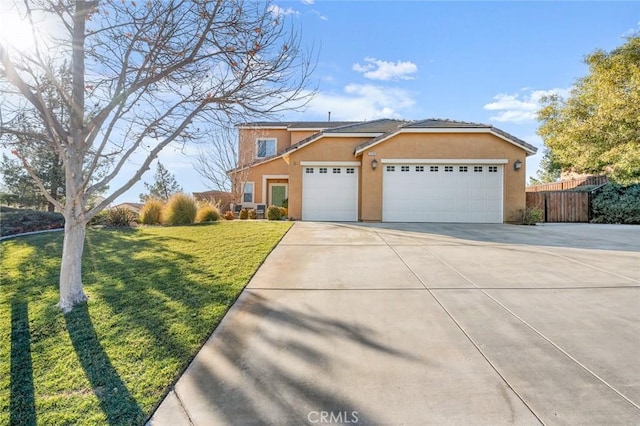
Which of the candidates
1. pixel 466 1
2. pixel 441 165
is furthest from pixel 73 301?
pixel 441 165

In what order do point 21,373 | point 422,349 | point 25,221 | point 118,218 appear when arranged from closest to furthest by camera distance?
point 21,373
point 422,349
point 25,221
point 118,218

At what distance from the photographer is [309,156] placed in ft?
48.3

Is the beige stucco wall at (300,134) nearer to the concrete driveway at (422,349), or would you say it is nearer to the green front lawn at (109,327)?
the green front lawn at (109,327)

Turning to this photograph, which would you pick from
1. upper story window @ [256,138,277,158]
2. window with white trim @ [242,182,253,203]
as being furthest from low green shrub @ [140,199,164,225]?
upper story window @ [256,138,277,158]

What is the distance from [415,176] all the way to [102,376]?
1316 centimetres

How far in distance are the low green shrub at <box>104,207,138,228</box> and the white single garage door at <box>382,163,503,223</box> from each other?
35.8 ft

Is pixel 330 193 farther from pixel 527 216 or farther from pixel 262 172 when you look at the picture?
pixel 527 216

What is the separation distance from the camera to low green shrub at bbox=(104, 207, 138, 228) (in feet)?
41.6

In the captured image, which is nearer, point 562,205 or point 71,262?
point 71,262

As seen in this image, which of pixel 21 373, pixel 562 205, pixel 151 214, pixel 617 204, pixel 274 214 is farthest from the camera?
pixel 562 205

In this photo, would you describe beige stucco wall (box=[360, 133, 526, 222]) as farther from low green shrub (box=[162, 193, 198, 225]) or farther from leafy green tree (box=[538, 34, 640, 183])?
low green shrub (box=[162, 193, 198, 225])

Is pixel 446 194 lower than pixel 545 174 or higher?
lower

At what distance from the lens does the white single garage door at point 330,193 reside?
48.0 feet

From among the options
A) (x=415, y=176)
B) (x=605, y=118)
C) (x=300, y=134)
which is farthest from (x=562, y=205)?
(x=300, y=134)
